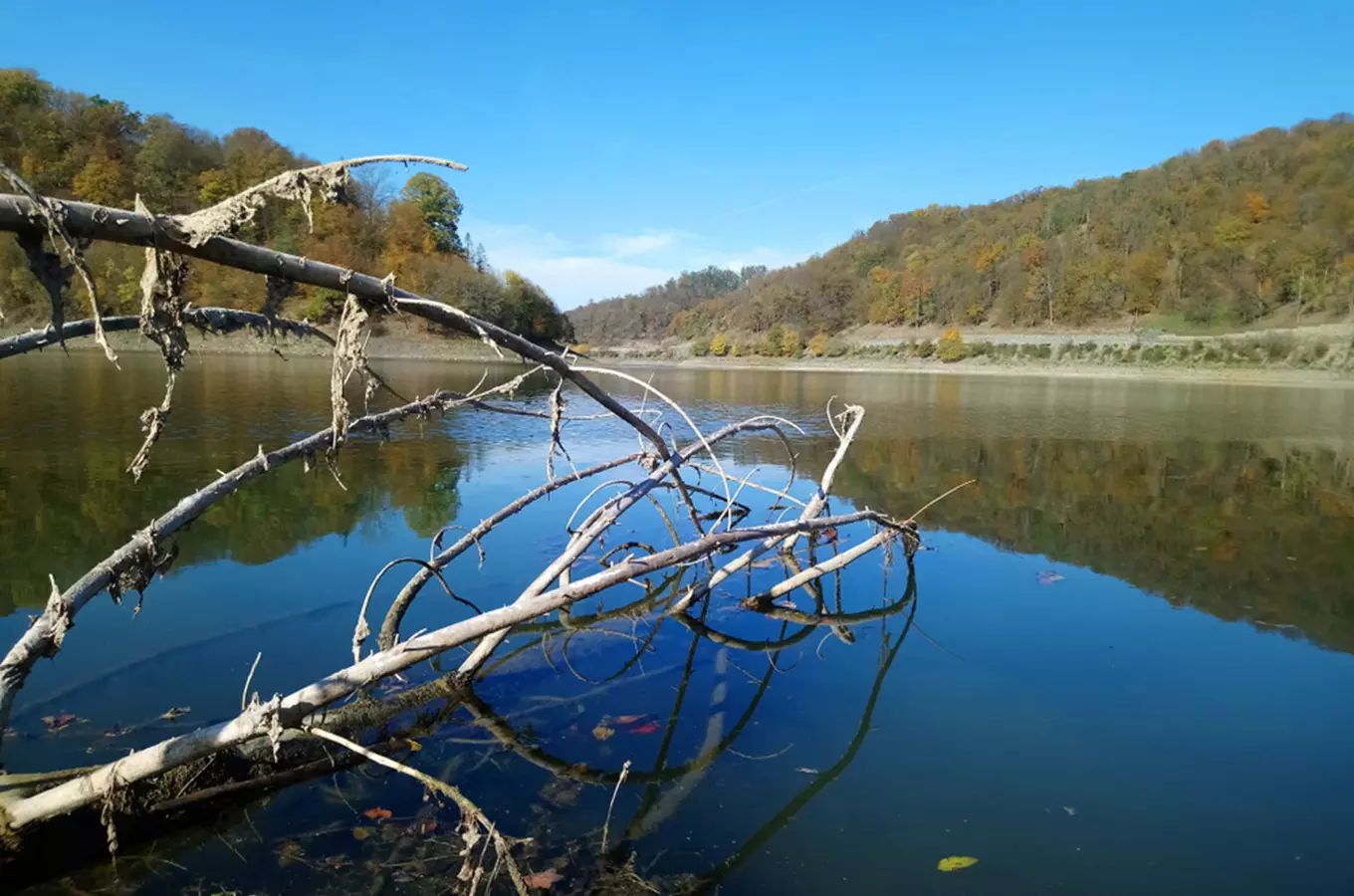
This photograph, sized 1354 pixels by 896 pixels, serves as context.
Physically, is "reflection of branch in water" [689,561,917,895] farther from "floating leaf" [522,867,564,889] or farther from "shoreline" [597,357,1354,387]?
"shoreline" [597,357,1354,387]

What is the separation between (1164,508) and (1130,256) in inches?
3610

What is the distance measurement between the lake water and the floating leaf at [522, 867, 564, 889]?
0.11 feet

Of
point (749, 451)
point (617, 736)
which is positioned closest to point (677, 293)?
point (749, 451)

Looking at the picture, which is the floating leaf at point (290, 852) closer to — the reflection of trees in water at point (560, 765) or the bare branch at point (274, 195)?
the reflection of trees in water at point (560, 765)

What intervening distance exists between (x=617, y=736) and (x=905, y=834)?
1.62 m

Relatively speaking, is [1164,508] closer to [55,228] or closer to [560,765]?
[560,765]

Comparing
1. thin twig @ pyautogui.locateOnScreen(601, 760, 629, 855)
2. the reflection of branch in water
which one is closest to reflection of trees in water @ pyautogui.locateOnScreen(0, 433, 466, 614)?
thin twig @ pyautogui.locateOnScreen(601, 760, 629, 855)

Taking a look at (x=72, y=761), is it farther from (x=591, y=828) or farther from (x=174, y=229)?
(x=174, y=229)

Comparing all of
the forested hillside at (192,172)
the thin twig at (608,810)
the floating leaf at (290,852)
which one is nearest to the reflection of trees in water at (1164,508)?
the thin twig at (608,810)

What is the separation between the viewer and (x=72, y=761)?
12.1 ft

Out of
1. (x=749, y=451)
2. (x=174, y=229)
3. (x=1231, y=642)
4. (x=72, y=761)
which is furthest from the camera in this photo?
(x=749, y=451)

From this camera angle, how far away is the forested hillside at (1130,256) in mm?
71562

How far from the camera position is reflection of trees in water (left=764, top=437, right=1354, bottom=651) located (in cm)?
738

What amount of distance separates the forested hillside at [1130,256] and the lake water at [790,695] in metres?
72.4
